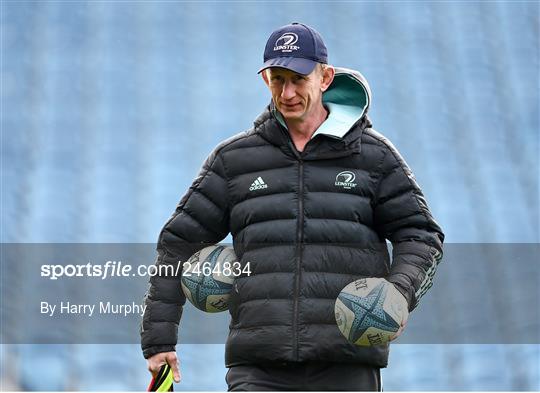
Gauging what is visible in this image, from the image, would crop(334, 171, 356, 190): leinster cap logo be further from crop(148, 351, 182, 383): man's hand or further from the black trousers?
crop(148, 351, 182, 383): man's hand

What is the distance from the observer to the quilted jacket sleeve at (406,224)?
302 cm

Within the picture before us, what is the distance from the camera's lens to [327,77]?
3.14m

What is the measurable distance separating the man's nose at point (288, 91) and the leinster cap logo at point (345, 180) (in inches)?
9.2

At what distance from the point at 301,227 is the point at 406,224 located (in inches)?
11.0

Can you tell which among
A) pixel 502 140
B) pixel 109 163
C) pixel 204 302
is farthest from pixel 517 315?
pixel 204 302

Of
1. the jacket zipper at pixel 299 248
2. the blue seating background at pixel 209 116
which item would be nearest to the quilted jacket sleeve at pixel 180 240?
the jacket zipper at pixel 299 248

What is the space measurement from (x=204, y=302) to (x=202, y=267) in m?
0.09

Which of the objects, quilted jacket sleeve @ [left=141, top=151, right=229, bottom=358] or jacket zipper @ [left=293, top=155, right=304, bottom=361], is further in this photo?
quilted jacket sleeve @ [left=141, top=151, right=229, bottom=358]

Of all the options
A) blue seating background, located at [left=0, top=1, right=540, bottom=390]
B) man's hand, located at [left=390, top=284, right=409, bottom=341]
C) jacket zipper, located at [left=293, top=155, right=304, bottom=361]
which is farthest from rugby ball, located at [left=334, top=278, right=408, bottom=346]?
blue seating background, located at [left=0, top=1, right=540, bottom=390]

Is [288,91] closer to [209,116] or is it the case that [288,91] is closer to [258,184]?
[258,184]

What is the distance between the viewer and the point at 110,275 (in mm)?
5746

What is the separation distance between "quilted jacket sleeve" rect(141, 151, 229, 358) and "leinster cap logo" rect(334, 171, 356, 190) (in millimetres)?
303

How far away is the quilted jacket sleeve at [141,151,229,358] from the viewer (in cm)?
311

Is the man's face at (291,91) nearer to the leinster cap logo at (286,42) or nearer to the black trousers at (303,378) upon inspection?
the leinster cap logo at (286,42)
